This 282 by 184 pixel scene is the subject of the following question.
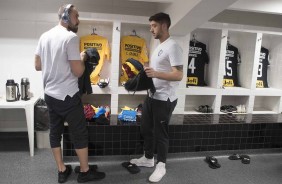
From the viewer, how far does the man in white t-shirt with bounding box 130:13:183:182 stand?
2.08 m

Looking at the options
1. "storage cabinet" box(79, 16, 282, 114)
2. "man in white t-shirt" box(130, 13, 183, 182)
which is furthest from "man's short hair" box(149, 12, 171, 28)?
"storage cabinet" box(79, 16, 282, 114)

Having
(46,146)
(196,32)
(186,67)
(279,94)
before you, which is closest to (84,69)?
(46,146)

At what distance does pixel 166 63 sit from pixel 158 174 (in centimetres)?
105

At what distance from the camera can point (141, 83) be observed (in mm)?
2203

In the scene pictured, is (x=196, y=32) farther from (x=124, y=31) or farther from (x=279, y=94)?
(x=279, y=94)

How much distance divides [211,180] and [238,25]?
2.11 meters

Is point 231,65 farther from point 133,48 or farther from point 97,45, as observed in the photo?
point 97,45

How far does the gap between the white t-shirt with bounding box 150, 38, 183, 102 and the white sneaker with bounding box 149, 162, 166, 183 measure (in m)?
0.66

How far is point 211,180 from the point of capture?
2361 millimetres

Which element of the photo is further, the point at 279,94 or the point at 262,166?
the point at 279,94

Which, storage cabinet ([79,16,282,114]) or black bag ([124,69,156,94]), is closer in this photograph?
Answer: black bag ([124,69,156,94])

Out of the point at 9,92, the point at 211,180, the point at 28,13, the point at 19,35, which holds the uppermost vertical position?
the point at 28,13

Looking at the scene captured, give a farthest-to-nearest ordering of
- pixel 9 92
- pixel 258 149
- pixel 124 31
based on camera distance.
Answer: pixel 124 31, pixel 258 149, pixel 9 92

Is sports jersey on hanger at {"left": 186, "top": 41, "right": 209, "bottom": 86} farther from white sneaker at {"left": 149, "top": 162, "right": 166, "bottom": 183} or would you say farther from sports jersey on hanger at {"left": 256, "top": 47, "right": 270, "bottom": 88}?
white sneaker at {"left": 149, "top": 162, "right": 166, "bottom": 183}
